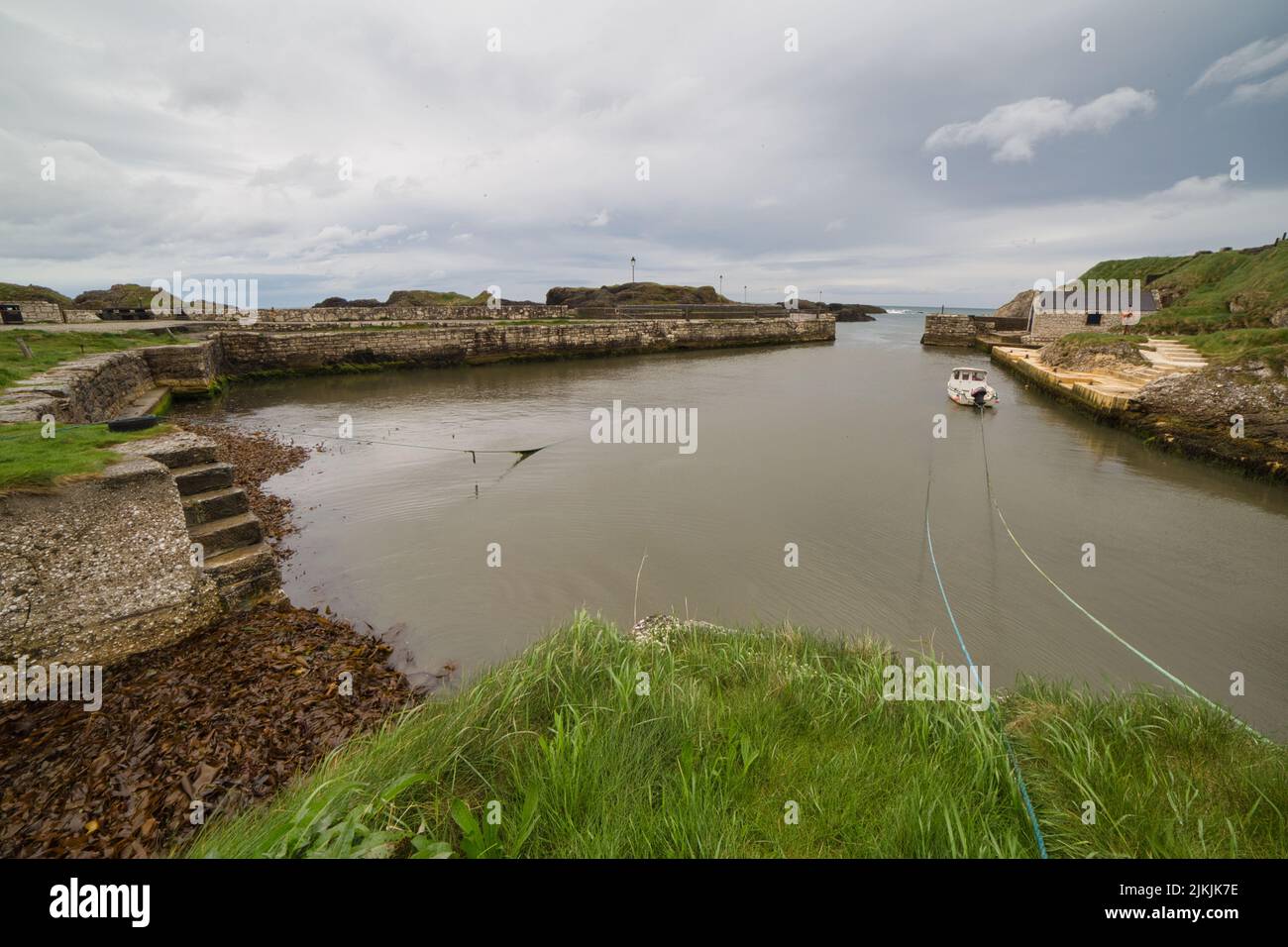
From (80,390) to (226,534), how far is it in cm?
736

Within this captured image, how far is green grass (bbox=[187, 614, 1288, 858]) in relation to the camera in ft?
7.38

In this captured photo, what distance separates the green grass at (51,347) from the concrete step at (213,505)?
6.46 metres

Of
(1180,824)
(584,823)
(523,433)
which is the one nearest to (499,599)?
(584,823)

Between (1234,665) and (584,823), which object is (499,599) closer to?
(584,823)

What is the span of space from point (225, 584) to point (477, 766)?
11.7 feet

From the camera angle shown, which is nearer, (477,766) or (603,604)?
(477,766)

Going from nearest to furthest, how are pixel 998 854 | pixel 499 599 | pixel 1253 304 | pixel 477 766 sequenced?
1. pixel 998 854
2. pixel 477 766
3. pixel 499 599
4. pixel 1253 304

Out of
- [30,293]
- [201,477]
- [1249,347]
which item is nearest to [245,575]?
[201,477]

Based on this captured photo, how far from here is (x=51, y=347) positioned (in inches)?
526

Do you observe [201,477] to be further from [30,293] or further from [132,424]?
[30,293]

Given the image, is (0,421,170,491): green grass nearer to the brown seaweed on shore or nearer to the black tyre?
the black tyre

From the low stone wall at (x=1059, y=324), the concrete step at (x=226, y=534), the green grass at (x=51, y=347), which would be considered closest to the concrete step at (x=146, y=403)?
the green grass at (x=51, y=347)
